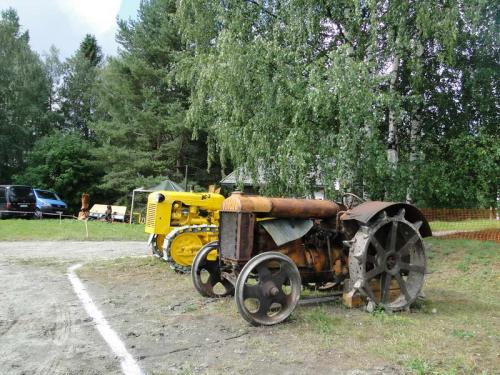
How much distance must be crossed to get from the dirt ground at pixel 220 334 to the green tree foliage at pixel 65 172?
2616 cm

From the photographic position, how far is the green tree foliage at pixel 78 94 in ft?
151

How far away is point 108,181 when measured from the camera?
→ 29.0m

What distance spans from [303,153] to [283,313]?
5.58 meters

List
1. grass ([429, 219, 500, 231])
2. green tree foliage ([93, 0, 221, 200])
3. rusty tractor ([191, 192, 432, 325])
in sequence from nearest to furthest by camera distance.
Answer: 1. rusty tractor ([191, 192, 432, 325])
2. grass ([429, 219, 500, 231])
3. green tree foliage ([93, 0, 221, 200])

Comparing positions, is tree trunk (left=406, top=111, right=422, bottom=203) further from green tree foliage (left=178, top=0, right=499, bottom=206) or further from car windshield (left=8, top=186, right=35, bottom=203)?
car windshield (left=8, top=186, right=35, bottom=203)

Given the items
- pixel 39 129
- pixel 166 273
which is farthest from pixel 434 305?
pixel 39 129

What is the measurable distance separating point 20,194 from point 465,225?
68.3ft

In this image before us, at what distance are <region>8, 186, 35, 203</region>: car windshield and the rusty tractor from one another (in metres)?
21.1

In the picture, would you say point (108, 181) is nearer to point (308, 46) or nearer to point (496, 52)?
point (308, 46)

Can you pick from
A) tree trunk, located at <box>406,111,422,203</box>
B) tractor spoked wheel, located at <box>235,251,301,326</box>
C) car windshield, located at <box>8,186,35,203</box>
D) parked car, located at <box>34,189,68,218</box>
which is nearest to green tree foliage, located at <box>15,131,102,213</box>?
parked car, located at <box>34,189,68,218</box>

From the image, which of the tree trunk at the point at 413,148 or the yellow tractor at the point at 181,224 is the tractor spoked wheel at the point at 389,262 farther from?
the tree trunk at the point at 413,148

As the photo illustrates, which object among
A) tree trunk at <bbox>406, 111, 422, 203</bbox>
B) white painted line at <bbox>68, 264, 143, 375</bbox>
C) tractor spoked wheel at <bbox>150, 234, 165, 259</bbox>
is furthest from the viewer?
tree trunk at <bbox>406, 111, 422, 203</bbox>

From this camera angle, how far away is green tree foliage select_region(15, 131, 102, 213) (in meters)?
33.0

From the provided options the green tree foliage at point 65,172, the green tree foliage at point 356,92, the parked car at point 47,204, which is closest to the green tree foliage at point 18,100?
the green tree foliage at point 65,172
